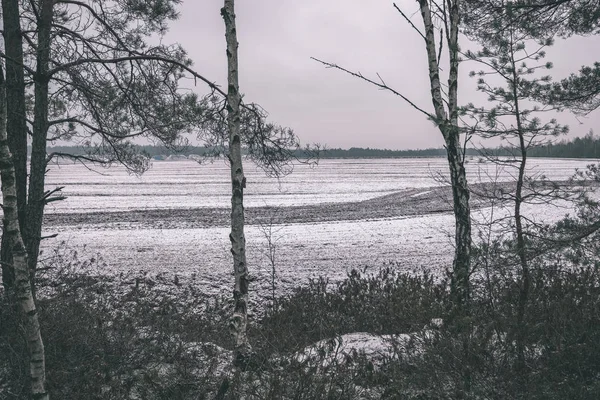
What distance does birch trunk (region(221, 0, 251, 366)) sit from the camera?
5.83 metres

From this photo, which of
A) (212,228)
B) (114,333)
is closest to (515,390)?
(114,333)

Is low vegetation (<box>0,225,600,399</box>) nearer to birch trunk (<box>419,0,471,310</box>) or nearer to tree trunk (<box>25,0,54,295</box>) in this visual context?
birch trunk (<box>419,0,471,310</box>)

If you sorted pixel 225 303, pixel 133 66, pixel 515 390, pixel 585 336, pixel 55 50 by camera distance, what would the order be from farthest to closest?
pixel 225 303, pixel 133 66, pixel 55 50, pixel 585 336, pixel 515 390

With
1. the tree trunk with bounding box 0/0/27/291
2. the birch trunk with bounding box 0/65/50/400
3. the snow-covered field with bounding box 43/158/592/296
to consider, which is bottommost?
the snow-covered field with bounding box 43/158/592/296

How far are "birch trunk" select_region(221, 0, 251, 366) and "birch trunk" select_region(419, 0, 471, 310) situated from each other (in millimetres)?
2625

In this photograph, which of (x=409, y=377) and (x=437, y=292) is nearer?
(x=409, y=377)

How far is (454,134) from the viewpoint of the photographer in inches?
256

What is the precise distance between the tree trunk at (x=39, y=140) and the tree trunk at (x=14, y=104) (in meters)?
0.14

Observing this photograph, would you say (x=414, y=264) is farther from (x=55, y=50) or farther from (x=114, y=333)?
(x=55, y=50)

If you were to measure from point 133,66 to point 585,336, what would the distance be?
7.40m

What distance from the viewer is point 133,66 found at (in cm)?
772

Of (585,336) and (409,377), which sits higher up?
(585,336)

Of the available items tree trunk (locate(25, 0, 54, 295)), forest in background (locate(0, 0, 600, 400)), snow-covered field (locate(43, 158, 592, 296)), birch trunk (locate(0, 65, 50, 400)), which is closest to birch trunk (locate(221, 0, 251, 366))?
forest in background (locate(0, 0, 600, 400))

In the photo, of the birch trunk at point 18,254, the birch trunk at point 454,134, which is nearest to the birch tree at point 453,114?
the birch trunk at point 454,134
